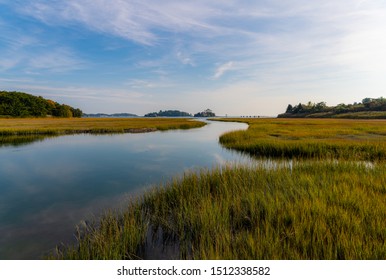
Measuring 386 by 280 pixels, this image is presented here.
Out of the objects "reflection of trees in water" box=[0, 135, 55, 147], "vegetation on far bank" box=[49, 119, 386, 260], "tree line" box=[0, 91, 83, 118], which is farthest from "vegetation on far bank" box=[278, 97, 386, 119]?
"tree line" box=[0, 91, 83, 118]

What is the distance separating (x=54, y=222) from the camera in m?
7.30

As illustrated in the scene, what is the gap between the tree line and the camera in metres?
101

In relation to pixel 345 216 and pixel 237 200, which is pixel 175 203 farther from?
pixel 345 216

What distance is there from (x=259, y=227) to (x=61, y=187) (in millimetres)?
11217

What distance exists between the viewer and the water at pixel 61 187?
6.43 m

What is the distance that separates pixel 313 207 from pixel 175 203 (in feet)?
14.7

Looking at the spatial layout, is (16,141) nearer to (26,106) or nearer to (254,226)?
Answer: (254,226)

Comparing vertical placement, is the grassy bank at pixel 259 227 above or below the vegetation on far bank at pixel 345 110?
below

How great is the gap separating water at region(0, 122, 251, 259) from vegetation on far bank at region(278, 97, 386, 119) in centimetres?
11452

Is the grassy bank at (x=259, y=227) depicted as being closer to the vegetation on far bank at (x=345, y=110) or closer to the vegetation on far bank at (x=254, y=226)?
the vegetation on far bank at (x=254, y=226)

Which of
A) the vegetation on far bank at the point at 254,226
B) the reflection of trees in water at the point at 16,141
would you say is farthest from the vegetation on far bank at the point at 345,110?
the reflection of trees in water at the point at 16,141

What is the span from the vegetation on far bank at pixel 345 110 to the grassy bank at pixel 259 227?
114m

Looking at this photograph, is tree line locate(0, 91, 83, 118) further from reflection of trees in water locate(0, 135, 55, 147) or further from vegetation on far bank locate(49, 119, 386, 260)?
vegetation on far bank locate(49, 119, 386, 260)
